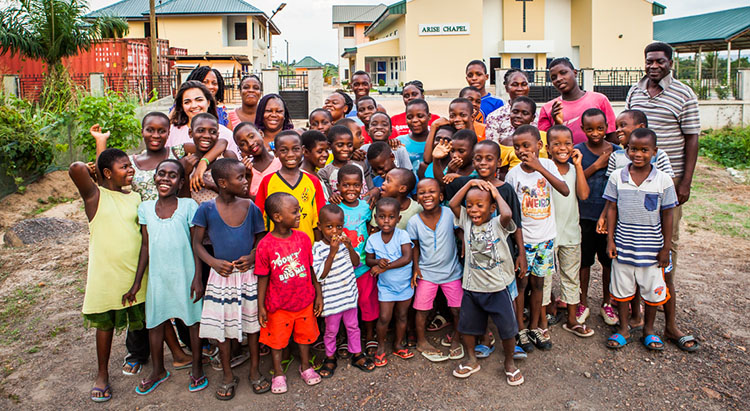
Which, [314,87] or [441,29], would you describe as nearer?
[314,87]

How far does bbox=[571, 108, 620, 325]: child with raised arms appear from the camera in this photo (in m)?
4.01

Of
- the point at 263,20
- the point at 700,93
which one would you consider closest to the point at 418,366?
the point at 700,93

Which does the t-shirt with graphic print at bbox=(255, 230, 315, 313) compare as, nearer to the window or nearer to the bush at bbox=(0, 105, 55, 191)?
the bush at bbox=(0, 105, 55, 191)

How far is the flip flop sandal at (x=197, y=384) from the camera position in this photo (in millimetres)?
3426

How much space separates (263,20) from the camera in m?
38.3

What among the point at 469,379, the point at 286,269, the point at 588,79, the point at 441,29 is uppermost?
the point at 441,29

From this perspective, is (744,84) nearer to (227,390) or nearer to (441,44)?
(441,44)

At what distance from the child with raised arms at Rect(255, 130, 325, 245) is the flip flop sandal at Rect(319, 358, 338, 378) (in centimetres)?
84

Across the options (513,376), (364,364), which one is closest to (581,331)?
(513,376)

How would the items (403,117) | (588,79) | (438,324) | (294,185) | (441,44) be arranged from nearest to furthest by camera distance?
(294,185), (438,324), (403,117), (588,79), (441,44)

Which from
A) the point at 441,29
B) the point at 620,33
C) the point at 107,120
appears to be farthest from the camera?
the point at 620,33

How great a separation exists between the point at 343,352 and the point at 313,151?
1477mm

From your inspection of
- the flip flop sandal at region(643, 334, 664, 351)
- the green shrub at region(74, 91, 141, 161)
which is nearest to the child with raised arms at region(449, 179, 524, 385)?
the flip flop sandal at region(643, 334, 664, 351)

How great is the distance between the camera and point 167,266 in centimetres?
338
